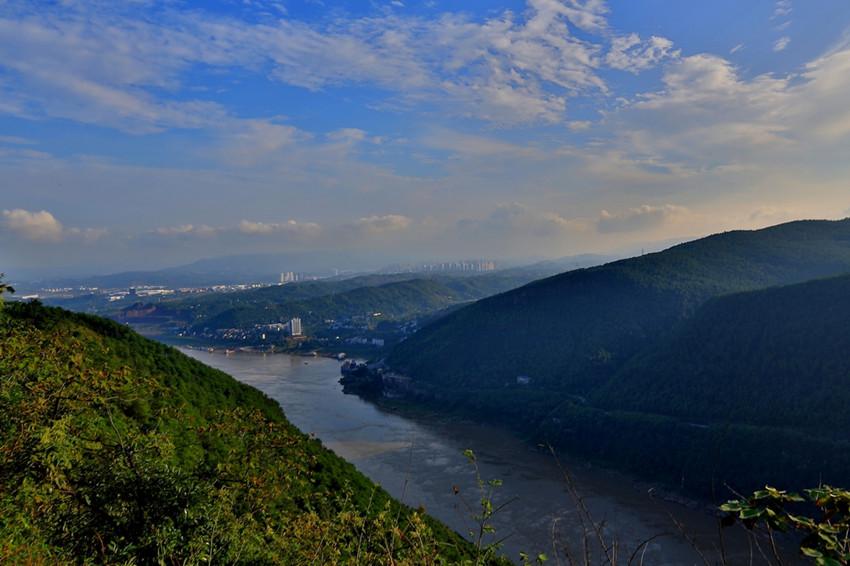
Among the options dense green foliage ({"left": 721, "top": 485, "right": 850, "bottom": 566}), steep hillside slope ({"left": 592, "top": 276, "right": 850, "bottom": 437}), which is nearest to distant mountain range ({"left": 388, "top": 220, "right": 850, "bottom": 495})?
steep hillside slope ({"left": 592, "top": 276, "right": 850, "bottom": 437})

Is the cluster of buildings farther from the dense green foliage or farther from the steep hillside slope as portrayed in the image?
the dense green foliage

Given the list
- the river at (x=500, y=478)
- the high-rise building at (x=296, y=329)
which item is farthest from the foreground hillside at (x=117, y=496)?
the high-rise building at (x=296, y=329)

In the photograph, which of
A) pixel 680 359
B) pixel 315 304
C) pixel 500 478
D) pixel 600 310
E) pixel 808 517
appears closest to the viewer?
pixel 808 517

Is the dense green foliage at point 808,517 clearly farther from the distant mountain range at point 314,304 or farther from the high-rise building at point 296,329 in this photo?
the distant mountain range at point 314,304

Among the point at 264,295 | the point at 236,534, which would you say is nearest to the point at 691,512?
the point at 236,534

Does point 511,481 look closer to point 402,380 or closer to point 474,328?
point 402,380

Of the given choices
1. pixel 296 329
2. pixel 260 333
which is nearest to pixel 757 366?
pixel 296 329

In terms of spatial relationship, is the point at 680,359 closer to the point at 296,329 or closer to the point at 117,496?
the point at 117,496
